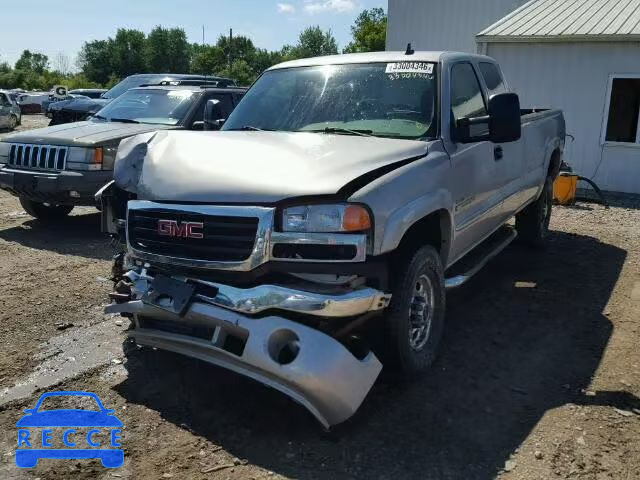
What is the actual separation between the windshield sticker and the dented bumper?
2.21 m

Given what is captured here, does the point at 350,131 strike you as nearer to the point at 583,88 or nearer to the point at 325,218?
the point at 325,218

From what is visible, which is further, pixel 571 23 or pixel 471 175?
pixel 571 23

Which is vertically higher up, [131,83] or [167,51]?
[167,51]

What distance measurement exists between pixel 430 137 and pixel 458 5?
1510cm

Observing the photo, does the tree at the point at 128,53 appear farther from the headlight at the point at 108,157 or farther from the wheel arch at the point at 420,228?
the wheel arch at the point at 420,228

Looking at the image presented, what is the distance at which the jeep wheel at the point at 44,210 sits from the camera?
7.90m

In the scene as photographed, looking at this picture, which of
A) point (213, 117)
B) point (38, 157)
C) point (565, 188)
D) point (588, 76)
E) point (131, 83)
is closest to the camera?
point (213, 117)

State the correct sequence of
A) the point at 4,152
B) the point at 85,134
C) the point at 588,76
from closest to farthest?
the point at 85,134 < the point at 4,152 < the point at 588,76

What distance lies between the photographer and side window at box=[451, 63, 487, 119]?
4.44m

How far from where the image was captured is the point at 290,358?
313 centimetres

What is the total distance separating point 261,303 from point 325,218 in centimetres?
54

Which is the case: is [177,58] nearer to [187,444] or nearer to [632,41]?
[632,41]

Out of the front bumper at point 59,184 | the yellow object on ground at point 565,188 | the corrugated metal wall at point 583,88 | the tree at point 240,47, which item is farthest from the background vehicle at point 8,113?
the tree at point 240,47

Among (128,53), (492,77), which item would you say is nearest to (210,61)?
(128,53)
